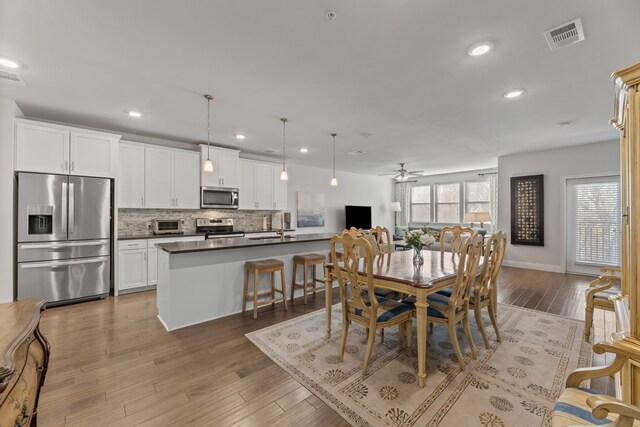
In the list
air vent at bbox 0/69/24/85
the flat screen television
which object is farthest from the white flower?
the flat screen television

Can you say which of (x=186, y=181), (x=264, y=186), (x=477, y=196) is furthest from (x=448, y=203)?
(x=186, y=181)

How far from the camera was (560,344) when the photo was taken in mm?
2662

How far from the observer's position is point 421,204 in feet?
32.2

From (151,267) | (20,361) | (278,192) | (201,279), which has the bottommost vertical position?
(151,267)

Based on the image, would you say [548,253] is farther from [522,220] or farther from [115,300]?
[115,300]

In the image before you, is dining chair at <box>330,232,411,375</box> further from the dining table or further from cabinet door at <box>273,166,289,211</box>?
cabinet door at <box>273,166,289,211</box>

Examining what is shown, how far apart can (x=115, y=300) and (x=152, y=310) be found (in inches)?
35.4

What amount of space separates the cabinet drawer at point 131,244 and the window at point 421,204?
8389 millimetres

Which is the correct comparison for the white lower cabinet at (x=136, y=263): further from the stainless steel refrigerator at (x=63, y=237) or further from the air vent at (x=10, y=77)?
the air vent at (x=10, y=77)

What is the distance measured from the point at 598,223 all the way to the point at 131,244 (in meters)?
8.53

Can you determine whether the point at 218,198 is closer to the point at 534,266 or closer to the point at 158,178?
the point at 158,178

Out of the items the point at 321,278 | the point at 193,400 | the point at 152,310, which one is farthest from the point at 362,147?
the point at 193,400

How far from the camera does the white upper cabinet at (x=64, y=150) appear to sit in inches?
140

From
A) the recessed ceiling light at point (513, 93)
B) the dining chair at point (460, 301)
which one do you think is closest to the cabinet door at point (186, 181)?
the dining chair at point (460, 301)
